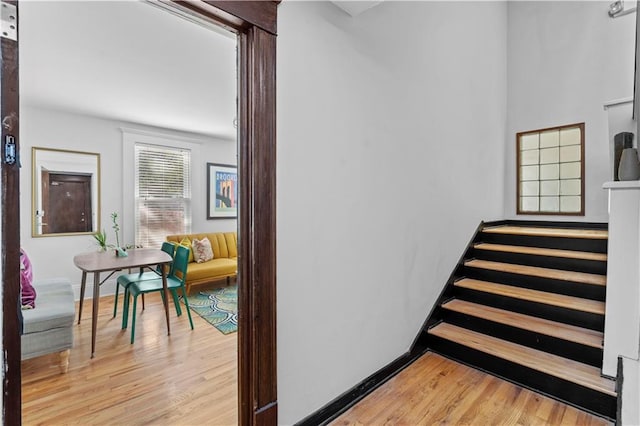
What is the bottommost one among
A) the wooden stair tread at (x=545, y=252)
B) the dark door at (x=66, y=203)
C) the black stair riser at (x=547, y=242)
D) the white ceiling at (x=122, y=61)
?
the wooden stair tread at (x=545, y=252)

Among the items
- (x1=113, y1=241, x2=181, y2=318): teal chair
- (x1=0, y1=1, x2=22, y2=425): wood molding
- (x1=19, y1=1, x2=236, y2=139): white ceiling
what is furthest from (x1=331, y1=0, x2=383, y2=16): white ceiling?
(x1=113, y1=241, x2=181, y2=318): teal chair

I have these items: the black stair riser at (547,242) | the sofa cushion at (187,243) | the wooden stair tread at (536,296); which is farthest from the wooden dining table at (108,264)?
the black stair riser at (547,242)

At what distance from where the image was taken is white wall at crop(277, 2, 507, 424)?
1.56 m

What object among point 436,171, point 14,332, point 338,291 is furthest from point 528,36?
point 14,332

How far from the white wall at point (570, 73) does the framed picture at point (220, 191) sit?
4.61 m

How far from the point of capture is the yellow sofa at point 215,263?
4098 millimetres

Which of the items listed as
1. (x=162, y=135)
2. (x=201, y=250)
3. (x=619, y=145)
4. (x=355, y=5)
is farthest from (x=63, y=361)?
(x=619, y=145)

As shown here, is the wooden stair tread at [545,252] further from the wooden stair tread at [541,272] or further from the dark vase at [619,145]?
the dark vase at [619,145]

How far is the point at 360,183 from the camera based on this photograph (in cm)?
192

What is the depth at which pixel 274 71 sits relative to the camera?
142 cm

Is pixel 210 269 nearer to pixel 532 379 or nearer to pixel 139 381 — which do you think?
pixel 139 381

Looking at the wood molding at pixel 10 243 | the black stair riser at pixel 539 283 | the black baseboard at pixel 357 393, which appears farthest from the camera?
the black stair riser at pixel 539 283

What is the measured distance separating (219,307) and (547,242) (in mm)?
3743

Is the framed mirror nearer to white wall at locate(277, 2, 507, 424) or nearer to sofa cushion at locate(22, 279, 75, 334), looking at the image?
sofa cushion at locate(22, 279, 75, 334)
